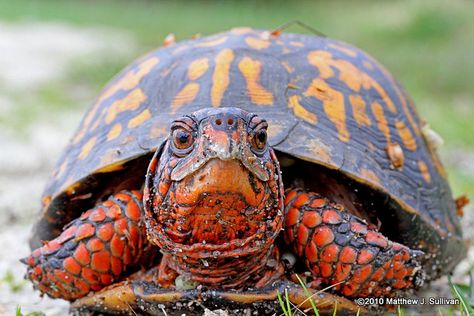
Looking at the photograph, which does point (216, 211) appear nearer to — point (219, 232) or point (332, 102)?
point (219, 232)

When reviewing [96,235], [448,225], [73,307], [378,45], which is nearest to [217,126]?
[96,235]

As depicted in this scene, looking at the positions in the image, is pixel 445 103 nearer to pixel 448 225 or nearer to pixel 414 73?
pixel 414 73

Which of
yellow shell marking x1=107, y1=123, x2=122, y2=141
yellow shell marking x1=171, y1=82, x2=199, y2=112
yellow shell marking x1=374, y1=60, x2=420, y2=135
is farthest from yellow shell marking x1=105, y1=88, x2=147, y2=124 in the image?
yellow shell marking x1=374, y1=60, x2=420, y2=135

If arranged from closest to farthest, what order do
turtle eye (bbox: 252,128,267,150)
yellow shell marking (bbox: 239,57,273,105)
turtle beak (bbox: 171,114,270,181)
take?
turtle beak (bbox: 171,114,270,181)
turtle eye (bbox: 252,128,267,150)
yellow shell marking (bbox: 239,57,273,105)

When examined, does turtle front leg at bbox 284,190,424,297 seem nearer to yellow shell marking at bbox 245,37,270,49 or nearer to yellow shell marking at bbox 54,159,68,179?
yellow shell marking at bbox 245,37,270,49

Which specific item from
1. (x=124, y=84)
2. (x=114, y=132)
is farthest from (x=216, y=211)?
(x=124, y=84)

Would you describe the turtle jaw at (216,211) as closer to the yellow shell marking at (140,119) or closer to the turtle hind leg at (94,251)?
the turtle hind leg at (94,251)
